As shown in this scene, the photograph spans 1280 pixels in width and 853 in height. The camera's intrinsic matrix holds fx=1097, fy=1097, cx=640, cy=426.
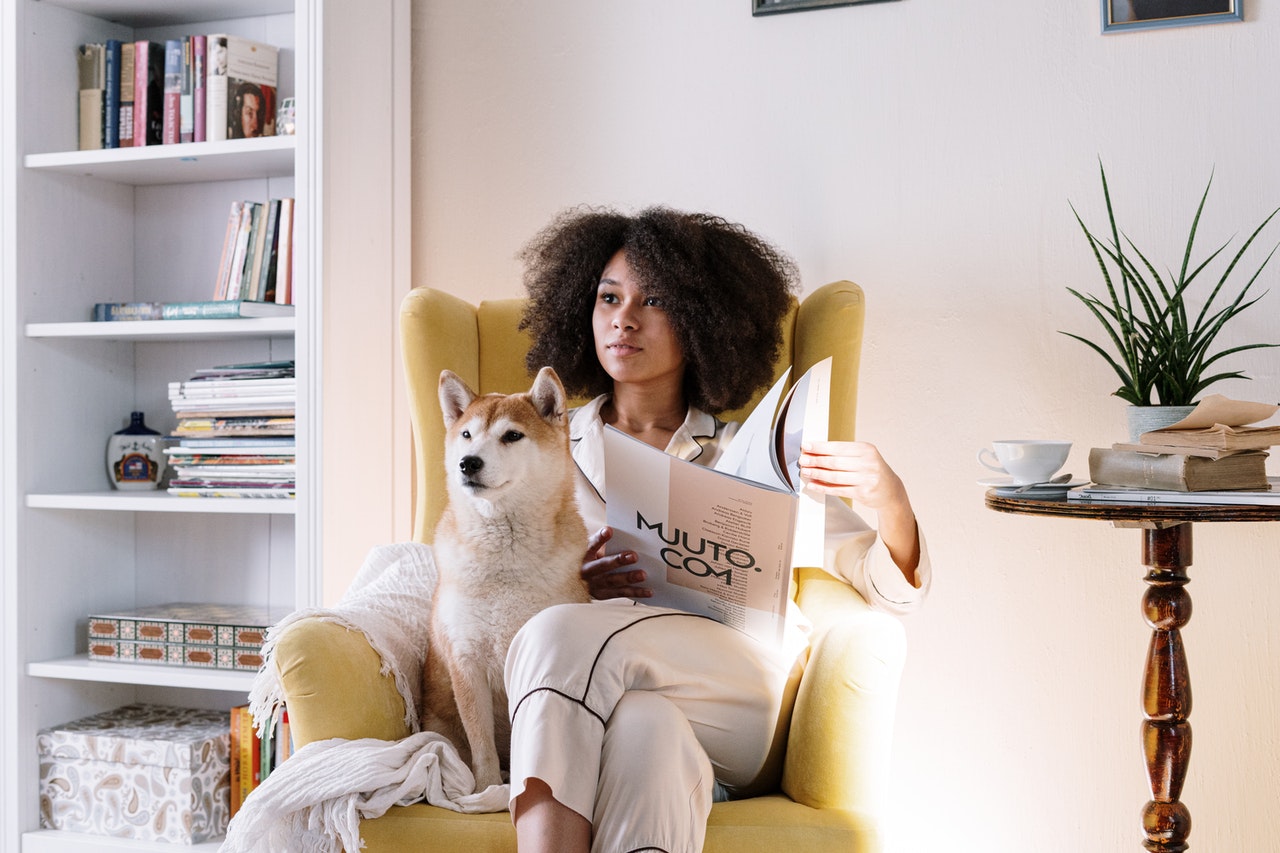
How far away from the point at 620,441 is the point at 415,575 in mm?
496

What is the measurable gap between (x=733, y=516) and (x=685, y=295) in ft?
1.86

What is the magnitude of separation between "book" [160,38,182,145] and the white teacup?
5.47 ft

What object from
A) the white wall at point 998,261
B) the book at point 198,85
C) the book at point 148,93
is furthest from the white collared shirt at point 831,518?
the book at point 148,93

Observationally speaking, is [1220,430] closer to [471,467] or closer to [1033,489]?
[1033,489]

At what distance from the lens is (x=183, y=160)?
2143 mm

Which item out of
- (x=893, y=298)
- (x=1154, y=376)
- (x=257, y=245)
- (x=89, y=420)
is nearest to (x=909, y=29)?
(x=893, y=298)

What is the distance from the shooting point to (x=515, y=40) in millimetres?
2305

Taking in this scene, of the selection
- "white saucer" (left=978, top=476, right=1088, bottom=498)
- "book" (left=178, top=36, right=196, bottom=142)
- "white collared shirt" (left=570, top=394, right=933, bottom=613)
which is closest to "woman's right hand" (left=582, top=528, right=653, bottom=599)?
"white collared shirt" (left=570, top=394, right=933, bottom=613)

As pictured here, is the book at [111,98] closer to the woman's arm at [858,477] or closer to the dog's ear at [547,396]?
the dog's ear at [547,396]

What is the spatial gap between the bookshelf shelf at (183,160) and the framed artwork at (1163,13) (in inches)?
58.6

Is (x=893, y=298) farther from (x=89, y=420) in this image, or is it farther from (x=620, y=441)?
(x=89, y=420)

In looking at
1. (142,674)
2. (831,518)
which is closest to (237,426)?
(142,674)

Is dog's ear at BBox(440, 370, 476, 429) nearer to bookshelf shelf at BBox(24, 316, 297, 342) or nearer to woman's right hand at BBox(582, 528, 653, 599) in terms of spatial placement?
woman's right hand at BBox(582, 528, 653, 599)

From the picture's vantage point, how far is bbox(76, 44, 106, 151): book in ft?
7.28
